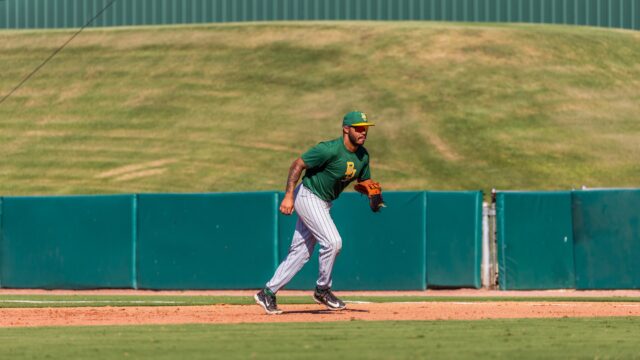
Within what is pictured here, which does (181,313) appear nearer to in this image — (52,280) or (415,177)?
(52,280)

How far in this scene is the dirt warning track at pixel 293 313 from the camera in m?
12.9

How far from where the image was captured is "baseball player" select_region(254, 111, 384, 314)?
1276 centimetres

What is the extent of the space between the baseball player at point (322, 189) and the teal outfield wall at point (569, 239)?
9.57 meters

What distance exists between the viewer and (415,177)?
38469mm

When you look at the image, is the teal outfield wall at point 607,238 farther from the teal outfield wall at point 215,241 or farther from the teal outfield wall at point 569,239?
the teal outfield wall at point 215,241

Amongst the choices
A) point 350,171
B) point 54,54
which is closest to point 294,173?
point 350,171

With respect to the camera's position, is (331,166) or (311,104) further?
(311,104)

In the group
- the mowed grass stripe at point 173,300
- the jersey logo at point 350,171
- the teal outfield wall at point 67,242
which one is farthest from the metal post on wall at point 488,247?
the jersey logo at point 350,171

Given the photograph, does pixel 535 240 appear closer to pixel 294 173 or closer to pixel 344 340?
pixel 294 173

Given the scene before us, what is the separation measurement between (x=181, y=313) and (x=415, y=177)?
81.0 ft

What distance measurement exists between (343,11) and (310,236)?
35036 millimetres

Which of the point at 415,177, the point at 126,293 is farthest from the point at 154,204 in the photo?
the point at 415,177

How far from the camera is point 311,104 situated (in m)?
44.8

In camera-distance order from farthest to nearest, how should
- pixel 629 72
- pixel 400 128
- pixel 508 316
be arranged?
pixel 629 72 < pixel 400 128 < pixel 508 316
